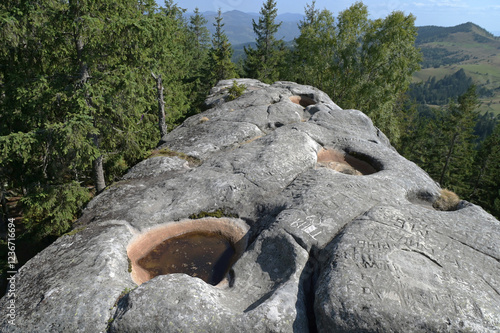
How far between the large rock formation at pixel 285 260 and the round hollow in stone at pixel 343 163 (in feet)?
3.72

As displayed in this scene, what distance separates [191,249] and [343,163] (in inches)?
423

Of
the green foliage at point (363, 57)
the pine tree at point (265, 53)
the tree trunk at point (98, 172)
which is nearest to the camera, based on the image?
the tree trunk at point (98, 172)

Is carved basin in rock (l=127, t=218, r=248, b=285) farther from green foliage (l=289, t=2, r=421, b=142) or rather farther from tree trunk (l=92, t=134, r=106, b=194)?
green foliage (l=289, t=2, r=421, b=142)

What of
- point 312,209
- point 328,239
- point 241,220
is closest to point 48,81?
point 241,220

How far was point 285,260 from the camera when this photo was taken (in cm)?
962

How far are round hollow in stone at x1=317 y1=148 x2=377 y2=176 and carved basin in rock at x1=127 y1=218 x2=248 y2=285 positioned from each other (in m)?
7.31

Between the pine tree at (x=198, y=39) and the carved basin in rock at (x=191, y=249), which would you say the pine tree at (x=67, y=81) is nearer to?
the carved basin in rock at (x=191, y=249)

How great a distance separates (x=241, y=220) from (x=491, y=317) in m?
8.70

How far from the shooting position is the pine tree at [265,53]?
5238 centimetres

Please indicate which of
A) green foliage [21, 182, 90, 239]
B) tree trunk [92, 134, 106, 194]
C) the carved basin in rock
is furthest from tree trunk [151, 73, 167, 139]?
the carved basin in rock

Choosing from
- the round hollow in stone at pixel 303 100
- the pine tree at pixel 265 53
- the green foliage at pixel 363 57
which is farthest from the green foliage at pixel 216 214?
the pine tree at pixel 265 53

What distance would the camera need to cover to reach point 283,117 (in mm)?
22016

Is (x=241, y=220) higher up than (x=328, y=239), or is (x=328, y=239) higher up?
(x=328, y=239)

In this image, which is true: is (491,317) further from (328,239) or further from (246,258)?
(246,258)
